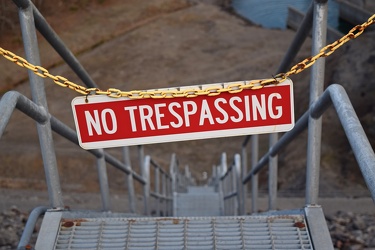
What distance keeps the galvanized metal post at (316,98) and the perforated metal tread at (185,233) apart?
0.53 feet

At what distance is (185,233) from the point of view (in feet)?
9.50

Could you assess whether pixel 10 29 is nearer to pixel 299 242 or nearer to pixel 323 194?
pixel 323 194

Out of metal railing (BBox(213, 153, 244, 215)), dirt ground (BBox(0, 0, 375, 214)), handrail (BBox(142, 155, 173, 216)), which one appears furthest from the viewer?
dirt ground (BBox(0, 0, 375, 214))

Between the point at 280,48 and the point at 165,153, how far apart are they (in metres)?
9.41

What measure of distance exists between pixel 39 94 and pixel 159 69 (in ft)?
70.0

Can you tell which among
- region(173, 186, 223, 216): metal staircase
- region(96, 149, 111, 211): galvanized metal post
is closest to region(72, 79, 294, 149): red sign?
region(96, 149, 111, 211): galvanized metal post

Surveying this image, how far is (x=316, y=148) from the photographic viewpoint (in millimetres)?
2906

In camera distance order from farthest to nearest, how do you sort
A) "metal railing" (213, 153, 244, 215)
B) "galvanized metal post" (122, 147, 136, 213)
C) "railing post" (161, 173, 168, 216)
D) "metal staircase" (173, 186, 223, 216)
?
"metal staircase" (173, 186, 223, 216) → "railing post" (161, 173, 168, 216) → "metal railing" (213, 153, 244, 215) → "galvanized metal post" (122, 147, 136, 213)

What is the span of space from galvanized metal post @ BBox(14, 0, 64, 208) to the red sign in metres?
0.27

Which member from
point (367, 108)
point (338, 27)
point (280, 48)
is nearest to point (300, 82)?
point (367, 108)

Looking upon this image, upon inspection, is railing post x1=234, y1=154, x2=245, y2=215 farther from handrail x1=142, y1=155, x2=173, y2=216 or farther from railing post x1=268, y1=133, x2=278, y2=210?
railing post x1=268, y1=133, x2=278, y2=210

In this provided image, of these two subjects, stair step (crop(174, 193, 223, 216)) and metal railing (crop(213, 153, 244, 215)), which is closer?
metal railing (crop(213, 153, 244, 215))

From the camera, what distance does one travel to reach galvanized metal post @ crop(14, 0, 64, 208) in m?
2.76

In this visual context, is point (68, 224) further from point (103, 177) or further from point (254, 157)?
point (254, 157)
